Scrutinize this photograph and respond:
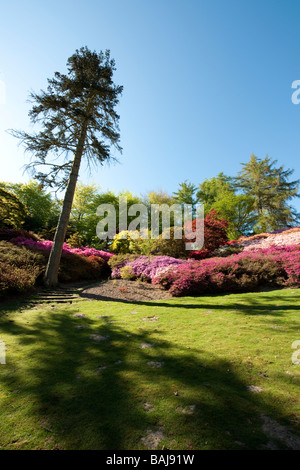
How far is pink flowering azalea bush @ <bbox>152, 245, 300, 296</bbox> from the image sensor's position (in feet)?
25.5

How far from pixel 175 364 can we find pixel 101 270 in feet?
36.6

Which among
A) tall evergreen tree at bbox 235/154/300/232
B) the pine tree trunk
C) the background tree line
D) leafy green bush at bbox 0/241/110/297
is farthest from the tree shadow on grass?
tall evergreen tree at bbox 235/154/300/232

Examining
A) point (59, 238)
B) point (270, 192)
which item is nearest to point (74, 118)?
point (59, 238)

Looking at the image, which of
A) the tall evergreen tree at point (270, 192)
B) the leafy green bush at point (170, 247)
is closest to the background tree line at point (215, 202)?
the tall evergreen tree at point (270, 192)

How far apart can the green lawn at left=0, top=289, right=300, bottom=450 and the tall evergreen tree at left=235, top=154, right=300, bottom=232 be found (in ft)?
85.9

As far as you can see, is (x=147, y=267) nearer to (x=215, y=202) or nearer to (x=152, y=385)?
(x=152, y=385)

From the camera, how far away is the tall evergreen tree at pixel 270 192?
28038 mm

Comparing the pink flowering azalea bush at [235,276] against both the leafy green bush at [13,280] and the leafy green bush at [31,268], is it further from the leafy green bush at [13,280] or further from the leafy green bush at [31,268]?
the leafy green bush at [13,280]

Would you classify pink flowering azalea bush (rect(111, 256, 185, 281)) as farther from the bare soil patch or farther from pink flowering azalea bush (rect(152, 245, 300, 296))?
pink flowering azalea bush (rect(152, 245, 300, 296))

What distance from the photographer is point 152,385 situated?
2.22 meters

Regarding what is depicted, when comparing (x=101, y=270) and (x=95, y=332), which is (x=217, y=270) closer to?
(x=95, y=332)

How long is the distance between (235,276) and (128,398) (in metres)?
7.10

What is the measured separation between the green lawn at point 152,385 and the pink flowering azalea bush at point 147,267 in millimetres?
5828
